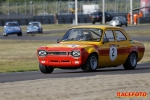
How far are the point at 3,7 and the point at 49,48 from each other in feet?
279

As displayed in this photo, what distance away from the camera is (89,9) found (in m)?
95.8

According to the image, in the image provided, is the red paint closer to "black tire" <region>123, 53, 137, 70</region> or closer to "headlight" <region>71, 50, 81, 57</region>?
"headlight" <region>71, 50, 81, 57</region>

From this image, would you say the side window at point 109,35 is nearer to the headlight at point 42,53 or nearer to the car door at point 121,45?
the car door at point 121,45

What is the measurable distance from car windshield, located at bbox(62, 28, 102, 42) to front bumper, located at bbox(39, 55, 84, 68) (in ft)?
4.43

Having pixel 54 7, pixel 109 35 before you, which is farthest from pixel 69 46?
pixel 54 7

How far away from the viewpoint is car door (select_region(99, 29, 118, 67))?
18000 mm

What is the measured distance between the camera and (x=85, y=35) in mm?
18375

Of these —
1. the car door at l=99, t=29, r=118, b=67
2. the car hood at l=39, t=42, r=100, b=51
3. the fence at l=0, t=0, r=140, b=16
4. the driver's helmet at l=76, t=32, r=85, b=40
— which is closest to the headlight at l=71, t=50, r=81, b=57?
the car hood at l=39, t=42, r=100, b=51

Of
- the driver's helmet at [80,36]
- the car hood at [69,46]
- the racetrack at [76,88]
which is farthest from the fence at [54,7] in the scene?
the racetrack at [76,88]

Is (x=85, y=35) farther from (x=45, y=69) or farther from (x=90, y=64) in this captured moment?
(x=45, y=69)

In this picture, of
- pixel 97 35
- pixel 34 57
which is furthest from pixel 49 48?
pixel 34 57

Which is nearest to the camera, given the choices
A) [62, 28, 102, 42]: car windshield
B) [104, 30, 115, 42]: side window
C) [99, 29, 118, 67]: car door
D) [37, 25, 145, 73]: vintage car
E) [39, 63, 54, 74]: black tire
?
[37, 25, 145, 73]: vintage car

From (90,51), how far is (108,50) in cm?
108

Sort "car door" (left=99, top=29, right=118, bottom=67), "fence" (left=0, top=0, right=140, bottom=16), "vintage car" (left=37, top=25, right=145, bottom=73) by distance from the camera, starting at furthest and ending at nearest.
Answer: "fence" (left=0, top=0, right=140, bottom=16), "car door" (left=99, top=29, right=118, bottom=67), "vintage car" (left=37, top=25, right=145, bottom=73)
